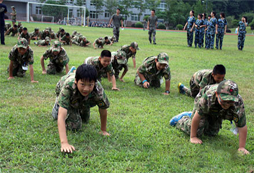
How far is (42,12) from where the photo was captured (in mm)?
50375

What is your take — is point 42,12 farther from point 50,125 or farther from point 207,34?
point 50,125

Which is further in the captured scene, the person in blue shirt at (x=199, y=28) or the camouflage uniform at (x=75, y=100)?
the person in blue shirt at (x=199, y=28)

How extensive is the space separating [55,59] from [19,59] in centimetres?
100

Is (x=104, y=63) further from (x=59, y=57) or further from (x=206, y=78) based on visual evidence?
(x=59, y=57)

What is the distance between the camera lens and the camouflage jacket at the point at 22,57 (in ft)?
20.6

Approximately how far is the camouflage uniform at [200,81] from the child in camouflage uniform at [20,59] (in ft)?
12.0

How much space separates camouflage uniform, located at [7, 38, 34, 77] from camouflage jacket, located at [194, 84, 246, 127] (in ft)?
14.3

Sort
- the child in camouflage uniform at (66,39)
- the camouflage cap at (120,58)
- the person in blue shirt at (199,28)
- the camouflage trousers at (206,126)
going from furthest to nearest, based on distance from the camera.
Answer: the person in blue shirt at (199,28) < the child in camouflage uniform at (66,39) < the camouflage cap at (120,58) < the camouflage trousers at (206,126)

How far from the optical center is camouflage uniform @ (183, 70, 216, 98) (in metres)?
4.93

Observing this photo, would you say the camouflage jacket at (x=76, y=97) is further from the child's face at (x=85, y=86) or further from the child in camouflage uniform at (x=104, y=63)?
the child in camouflage uniform at (x=104, y=63)

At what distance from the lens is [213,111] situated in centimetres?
Result: 338

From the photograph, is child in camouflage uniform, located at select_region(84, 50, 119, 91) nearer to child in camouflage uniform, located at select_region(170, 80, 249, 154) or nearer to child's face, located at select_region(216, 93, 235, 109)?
child in camouflage uniform, located at select_region(170, 80, 249, 154)

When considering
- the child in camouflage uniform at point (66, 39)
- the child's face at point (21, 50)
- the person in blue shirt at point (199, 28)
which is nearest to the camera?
the child's face at point (21, 50)

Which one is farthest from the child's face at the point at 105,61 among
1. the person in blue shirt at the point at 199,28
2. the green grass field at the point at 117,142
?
the person in blue shirt at the point at 199,28
